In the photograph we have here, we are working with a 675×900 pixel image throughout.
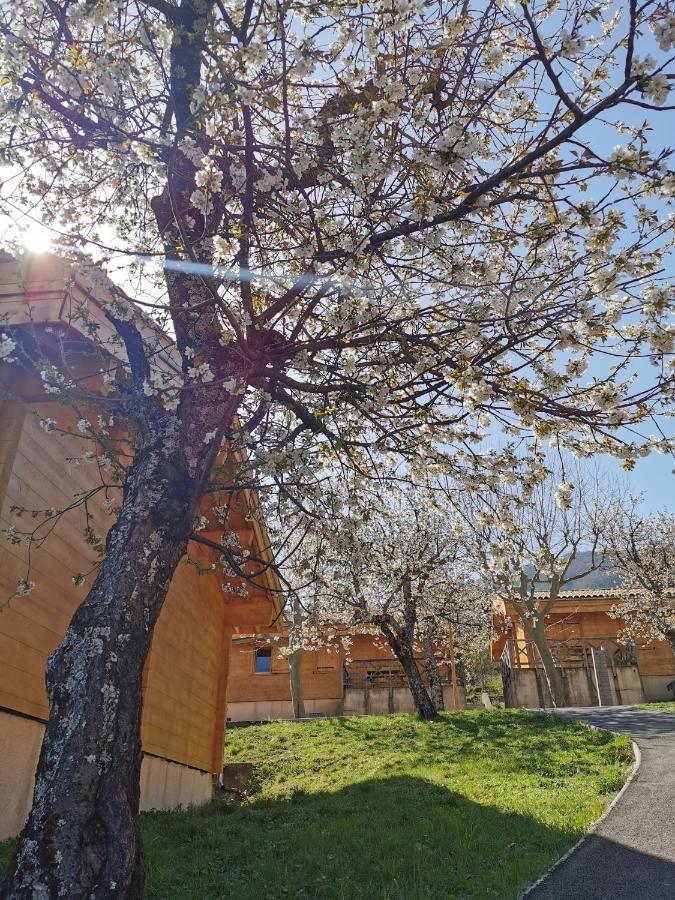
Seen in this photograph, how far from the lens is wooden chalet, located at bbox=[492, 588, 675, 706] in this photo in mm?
22938

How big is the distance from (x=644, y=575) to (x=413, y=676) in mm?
11746

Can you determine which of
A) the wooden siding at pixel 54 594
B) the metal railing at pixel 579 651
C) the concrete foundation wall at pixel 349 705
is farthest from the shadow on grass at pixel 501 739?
the metal railing at pixel 579 651

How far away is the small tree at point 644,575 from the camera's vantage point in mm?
23250

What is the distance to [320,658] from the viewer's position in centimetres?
2855

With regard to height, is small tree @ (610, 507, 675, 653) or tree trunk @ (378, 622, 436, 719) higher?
small tree @ (610, 507, 675, 653)

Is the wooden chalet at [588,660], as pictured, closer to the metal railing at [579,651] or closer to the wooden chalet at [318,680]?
the metal railing at [579,651]

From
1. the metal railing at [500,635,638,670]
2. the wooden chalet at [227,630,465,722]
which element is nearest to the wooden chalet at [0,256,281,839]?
the metal railing at [500,635,638,670]

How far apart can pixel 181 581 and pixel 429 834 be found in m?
5.39

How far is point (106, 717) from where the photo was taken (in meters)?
3.53

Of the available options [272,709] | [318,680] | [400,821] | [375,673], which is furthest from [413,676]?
[272,709]

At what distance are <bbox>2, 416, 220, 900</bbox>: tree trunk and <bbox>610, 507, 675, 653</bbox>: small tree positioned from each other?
22547mm

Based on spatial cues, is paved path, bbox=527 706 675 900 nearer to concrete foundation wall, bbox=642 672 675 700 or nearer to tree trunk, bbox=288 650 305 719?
concrete foundation wall, bbox=642 672 675 700

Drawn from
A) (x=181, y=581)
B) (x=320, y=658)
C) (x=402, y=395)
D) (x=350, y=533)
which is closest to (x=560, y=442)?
(x=402, y=395)

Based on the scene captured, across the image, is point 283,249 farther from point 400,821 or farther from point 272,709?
point 272,709
